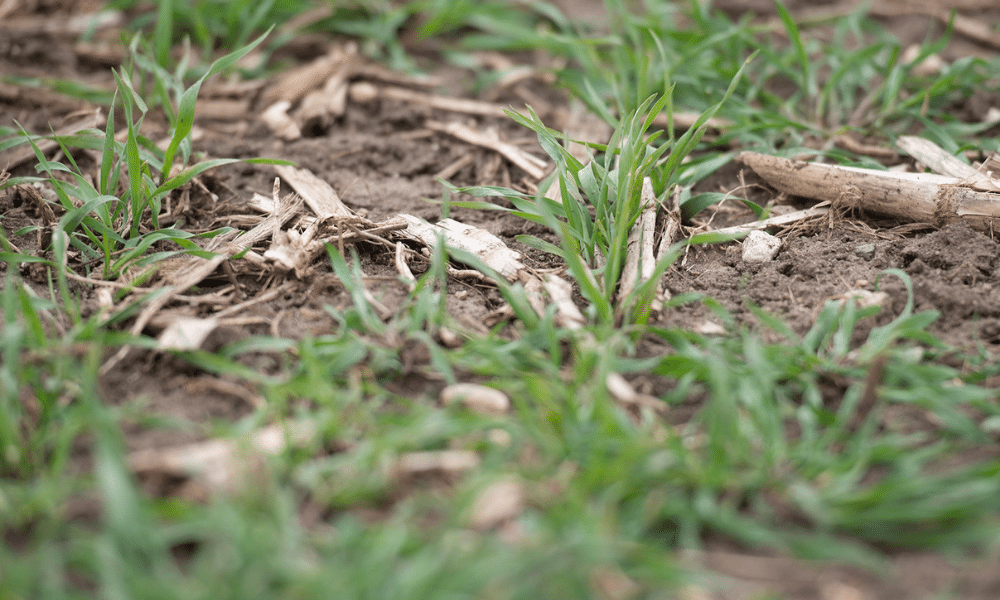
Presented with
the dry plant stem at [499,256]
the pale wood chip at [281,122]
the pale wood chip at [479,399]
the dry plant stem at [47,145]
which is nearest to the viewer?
the pale wood chip at [479,399]

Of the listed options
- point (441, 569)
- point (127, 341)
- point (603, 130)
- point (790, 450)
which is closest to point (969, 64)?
point (603, 130)

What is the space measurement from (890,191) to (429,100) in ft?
5.87

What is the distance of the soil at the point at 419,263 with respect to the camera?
135cm

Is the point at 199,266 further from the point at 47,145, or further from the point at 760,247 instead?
the point at 760,247

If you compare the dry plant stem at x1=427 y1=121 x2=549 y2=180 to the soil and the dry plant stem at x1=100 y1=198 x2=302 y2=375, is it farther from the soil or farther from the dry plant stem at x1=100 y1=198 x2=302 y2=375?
the dry plant stem at x1=100 y1=198 x2=302 y2=375

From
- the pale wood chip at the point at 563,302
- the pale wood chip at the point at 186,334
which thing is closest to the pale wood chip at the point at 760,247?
the pale wood chip at the point at 563,302

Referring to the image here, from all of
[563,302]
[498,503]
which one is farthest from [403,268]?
[498,503]

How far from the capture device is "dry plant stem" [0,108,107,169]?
2443 millimetres

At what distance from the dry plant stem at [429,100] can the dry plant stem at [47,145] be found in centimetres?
97

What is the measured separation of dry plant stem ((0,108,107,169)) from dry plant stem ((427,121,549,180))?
1.24 m

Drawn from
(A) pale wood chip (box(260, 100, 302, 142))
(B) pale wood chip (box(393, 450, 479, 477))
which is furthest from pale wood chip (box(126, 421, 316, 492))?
(A) pale wood chip (box(260, 100, 302, 142))

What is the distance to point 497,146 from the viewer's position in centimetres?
275

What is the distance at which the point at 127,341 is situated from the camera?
1637mm

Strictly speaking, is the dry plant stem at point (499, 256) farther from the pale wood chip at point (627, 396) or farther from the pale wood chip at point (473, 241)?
the pale wood chip at point (627, 396)
